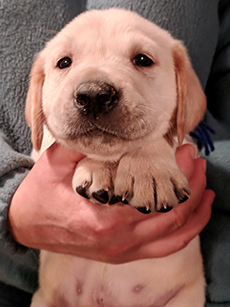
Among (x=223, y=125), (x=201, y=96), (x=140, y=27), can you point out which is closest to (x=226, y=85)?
(x=223, y=125)

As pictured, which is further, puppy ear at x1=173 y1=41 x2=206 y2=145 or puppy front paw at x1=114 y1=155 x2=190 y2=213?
puppy ear at x1=173 y1=41 x2=206 y2=145

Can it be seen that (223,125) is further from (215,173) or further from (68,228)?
(68,228)

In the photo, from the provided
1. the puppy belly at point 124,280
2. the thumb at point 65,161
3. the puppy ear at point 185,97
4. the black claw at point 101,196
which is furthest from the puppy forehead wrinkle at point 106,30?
the puppy belly at point 124,280

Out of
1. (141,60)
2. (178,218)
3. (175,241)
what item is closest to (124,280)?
(175,241)

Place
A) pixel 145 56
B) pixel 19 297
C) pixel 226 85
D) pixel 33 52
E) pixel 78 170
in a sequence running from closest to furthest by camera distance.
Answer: pixel 78 170, pixel 145 56, pixel 19 297, pixel 33 52, pixel 226 85

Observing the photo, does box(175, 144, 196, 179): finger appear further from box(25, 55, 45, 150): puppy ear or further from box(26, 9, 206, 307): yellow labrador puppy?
box(25, 55, 45, 150): puppy ear

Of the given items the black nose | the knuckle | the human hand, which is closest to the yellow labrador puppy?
the black nose

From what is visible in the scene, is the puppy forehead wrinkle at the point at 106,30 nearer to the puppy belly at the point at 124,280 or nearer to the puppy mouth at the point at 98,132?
the puppy mouth at the point at 98,132
